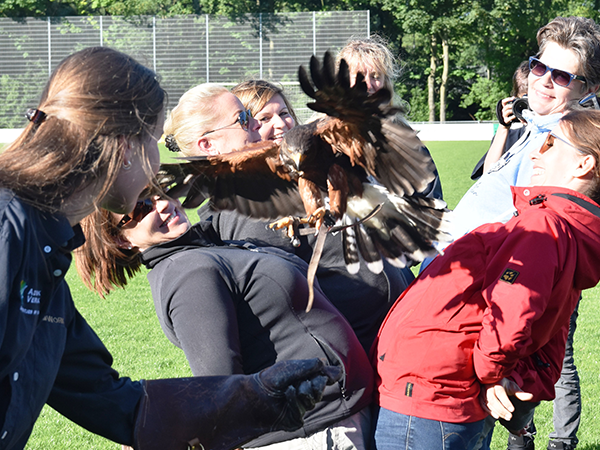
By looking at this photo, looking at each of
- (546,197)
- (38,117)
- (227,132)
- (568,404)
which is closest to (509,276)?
(546,197)

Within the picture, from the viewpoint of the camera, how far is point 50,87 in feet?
4.57

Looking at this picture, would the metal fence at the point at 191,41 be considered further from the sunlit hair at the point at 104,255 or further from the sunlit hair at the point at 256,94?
the sunlit hair at the point at 104,255

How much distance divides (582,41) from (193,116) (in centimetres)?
196

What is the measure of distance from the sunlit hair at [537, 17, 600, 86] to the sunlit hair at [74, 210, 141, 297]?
7.60ft

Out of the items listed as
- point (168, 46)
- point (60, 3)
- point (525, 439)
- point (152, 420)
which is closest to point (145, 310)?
point (525, 439)

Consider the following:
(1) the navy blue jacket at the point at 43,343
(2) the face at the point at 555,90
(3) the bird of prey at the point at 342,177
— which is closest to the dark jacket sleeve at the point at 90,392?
(1) the navy blue jacket at the point at 43,343

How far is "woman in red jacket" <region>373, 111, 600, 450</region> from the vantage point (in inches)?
70.5

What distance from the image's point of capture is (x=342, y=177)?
2.91 metres

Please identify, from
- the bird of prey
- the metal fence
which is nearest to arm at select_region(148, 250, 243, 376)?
the bird of prey

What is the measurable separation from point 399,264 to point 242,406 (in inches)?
48.1

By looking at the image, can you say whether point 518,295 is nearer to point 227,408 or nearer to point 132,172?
point 227,408

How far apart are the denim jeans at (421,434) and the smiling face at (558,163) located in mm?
899

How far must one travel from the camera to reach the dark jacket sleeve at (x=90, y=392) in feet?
5.23

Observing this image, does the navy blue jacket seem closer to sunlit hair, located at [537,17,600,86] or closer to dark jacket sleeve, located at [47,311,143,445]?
dark jacket sleeve, located at [47,311,143,445]
